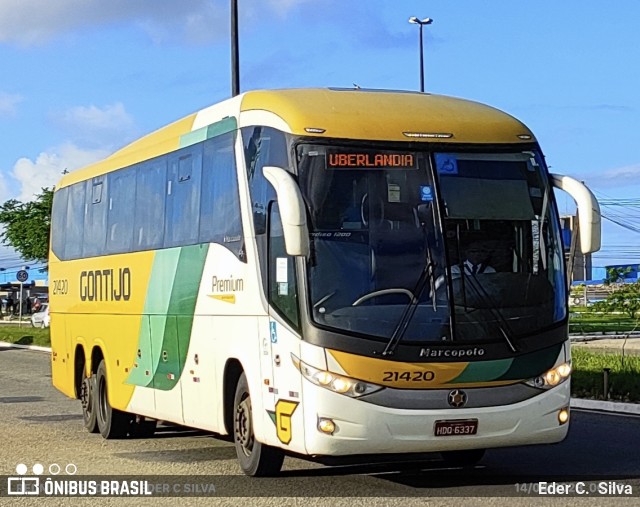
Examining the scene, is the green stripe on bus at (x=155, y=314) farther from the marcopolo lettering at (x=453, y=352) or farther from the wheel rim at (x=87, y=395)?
the marcopolo lettering at (x=453, y=352)

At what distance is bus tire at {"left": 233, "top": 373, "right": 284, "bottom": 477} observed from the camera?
11203 millimetres

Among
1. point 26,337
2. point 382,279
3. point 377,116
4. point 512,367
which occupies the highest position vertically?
point 377,116

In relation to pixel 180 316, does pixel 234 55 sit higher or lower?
higher

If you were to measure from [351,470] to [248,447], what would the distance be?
1.11 metres

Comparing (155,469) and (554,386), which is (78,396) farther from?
(554,386)

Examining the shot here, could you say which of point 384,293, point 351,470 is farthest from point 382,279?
point 351,470

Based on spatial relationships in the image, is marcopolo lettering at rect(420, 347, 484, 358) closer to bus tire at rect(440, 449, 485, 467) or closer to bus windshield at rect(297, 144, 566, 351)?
bus windshield at rect(297, 144, 566, 351)

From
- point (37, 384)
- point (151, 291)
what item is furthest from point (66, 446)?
point (37, 384)

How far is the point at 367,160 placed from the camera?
1047cm

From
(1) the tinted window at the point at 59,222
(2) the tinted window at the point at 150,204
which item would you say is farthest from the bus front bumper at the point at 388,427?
(1) the tinted window at the point at 59,222

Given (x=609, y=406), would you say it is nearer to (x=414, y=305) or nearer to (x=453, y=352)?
(x=453, y=352)

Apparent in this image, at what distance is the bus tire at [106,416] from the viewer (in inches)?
620

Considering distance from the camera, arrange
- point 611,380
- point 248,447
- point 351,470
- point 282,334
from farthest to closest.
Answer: point 611,380 → point 351,470 → point 248,447 → point 282,334

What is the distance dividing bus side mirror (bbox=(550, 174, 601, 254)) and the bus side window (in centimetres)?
253
